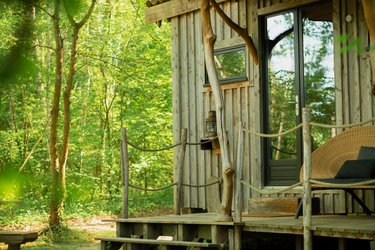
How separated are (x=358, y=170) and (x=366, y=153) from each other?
64cm

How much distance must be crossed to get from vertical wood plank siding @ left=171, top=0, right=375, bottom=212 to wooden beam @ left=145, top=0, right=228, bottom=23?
12cm

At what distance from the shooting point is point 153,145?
19828 mm

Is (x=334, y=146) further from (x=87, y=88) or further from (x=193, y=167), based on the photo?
(x=87, y=88)

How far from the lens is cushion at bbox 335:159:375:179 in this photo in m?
6.77

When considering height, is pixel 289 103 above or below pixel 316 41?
below

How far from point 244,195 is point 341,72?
2394 mm

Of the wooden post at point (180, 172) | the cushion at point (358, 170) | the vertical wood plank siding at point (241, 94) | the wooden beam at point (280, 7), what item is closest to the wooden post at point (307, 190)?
the cushion at point (358, 170)

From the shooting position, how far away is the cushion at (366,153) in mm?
7374

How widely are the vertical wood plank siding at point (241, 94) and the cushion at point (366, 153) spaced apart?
606mm

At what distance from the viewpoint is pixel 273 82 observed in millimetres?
9258

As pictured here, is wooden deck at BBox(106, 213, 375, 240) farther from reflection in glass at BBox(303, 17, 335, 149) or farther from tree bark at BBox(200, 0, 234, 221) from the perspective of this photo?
reflection in glass at BBox(303, 17, 335, 149)

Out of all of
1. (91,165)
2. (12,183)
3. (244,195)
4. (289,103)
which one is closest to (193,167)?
(244,195)

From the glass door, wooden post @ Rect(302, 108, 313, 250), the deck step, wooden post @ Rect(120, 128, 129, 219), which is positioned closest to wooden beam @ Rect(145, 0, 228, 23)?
the glass door

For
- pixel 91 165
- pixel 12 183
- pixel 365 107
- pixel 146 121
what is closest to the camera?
pixel 12 183
